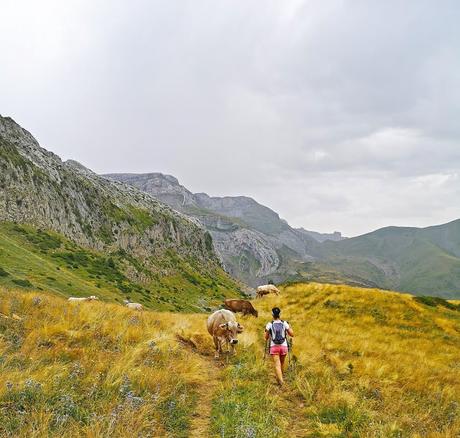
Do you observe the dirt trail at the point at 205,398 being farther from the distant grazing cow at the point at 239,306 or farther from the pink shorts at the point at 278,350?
the distant grazing cow at the point at 239,306

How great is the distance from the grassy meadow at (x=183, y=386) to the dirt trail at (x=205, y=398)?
1.3 inches

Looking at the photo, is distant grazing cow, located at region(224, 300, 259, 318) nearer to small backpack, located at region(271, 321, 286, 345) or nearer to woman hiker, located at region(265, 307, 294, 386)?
woman hiker, located at region(265, 307, 294, 386)

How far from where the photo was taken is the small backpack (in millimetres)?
12438

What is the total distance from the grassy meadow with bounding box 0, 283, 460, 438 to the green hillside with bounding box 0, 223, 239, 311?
24.5 m

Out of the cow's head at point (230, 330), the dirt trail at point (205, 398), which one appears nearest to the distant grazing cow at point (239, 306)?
the cow's head at point (230, 330)

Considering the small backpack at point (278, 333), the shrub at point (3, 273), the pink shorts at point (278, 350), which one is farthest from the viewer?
the shrub at point (3, 273)

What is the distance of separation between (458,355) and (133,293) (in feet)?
205

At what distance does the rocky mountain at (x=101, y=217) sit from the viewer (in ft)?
277

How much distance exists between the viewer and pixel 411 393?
11586 millimetres

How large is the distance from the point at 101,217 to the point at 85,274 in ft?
214

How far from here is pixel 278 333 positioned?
12680 millimetres

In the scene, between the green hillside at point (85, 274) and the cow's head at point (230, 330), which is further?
the green hillside at point (85, 274)

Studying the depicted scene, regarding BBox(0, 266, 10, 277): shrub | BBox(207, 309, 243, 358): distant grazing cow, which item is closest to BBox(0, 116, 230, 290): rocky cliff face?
BBox(0, 266, 10, 277): shrub

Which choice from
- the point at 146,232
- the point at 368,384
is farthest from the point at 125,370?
the point at 146,232
